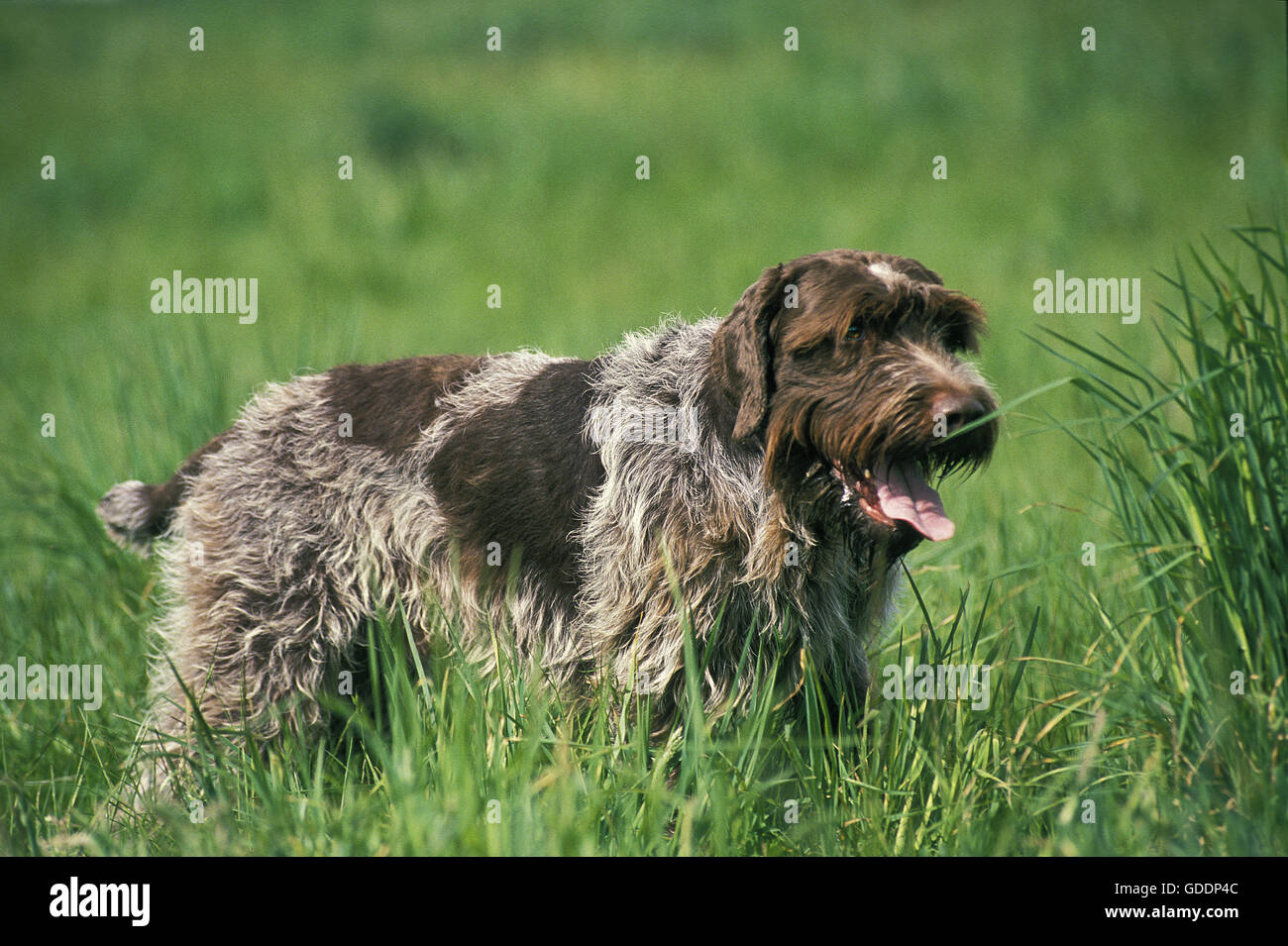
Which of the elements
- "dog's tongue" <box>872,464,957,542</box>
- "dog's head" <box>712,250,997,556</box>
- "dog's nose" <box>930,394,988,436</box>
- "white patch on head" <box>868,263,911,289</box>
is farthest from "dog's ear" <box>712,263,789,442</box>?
Answer: "dog's nose" <box>930,394,988,436</box>

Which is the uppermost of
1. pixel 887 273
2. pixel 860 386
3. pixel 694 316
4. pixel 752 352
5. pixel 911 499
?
pixel 694 316

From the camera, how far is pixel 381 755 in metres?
3.21

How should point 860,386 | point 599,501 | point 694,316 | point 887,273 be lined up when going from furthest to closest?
1. point 694,316
2. point 599,501
3. point 887,273
4. point 860,386

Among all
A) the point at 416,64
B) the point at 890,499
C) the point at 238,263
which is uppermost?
the point at 416,64

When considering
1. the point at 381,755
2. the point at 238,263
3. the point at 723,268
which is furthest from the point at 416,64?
the point at 381,755

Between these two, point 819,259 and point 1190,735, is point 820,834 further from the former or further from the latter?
point 819,259

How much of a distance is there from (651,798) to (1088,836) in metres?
1.15

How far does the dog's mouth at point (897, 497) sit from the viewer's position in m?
3.62

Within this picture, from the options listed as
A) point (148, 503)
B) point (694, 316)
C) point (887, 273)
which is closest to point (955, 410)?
point (887, 273)

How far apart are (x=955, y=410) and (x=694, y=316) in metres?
6.19

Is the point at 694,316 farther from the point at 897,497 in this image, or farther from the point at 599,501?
the point at 897,497

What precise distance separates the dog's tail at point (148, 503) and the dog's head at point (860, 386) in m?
2.43

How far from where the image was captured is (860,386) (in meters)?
3.62

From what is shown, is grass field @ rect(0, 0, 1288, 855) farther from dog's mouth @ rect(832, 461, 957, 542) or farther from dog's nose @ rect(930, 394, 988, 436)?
dog's mouth @ rect(832, 461, 957, 542)
